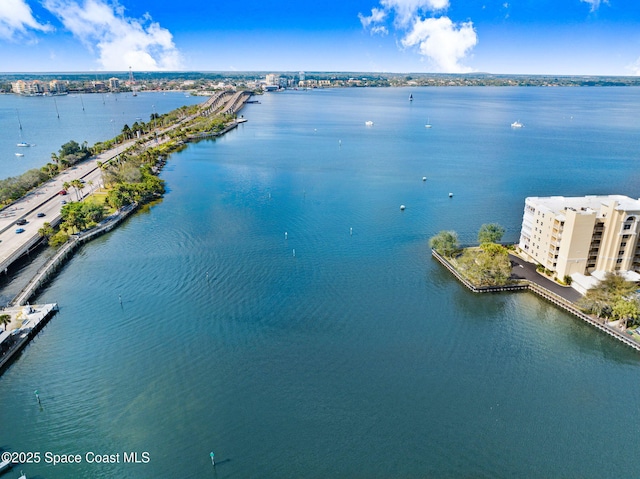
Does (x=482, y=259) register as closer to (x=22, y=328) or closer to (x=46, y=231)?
(x=22, y=328)

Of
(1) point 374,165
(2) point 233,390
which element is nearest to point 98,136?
(1) point 374,165

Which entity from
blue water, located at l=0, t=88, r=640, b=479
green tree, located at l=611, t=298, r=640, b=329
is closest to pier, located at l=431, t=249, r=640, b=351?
blue water, located at l=0, t=88, r=640, b=479

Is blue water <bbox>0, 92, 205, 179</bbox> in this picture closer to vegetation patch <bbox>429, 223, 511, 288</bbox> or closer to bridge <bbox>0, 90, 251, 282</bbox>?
bridge <bbox>0, 90, 251, 282</bbox>

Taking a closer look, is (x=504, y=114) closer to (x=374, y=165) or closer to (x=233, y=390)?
(x=374, y=165)

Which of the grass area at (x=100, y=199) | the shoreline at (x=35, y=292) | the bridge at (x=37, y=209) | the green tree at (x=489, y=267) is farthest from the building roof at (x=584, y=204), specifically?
the grass area at (x=100, y=199)

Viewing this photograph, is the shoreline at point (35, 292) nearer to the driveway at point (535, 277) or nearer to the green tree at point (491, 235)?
the green tree at point (491, 235)

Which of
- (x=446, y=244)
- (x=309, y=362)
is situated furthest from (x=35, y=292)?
(x=446, y=244)
